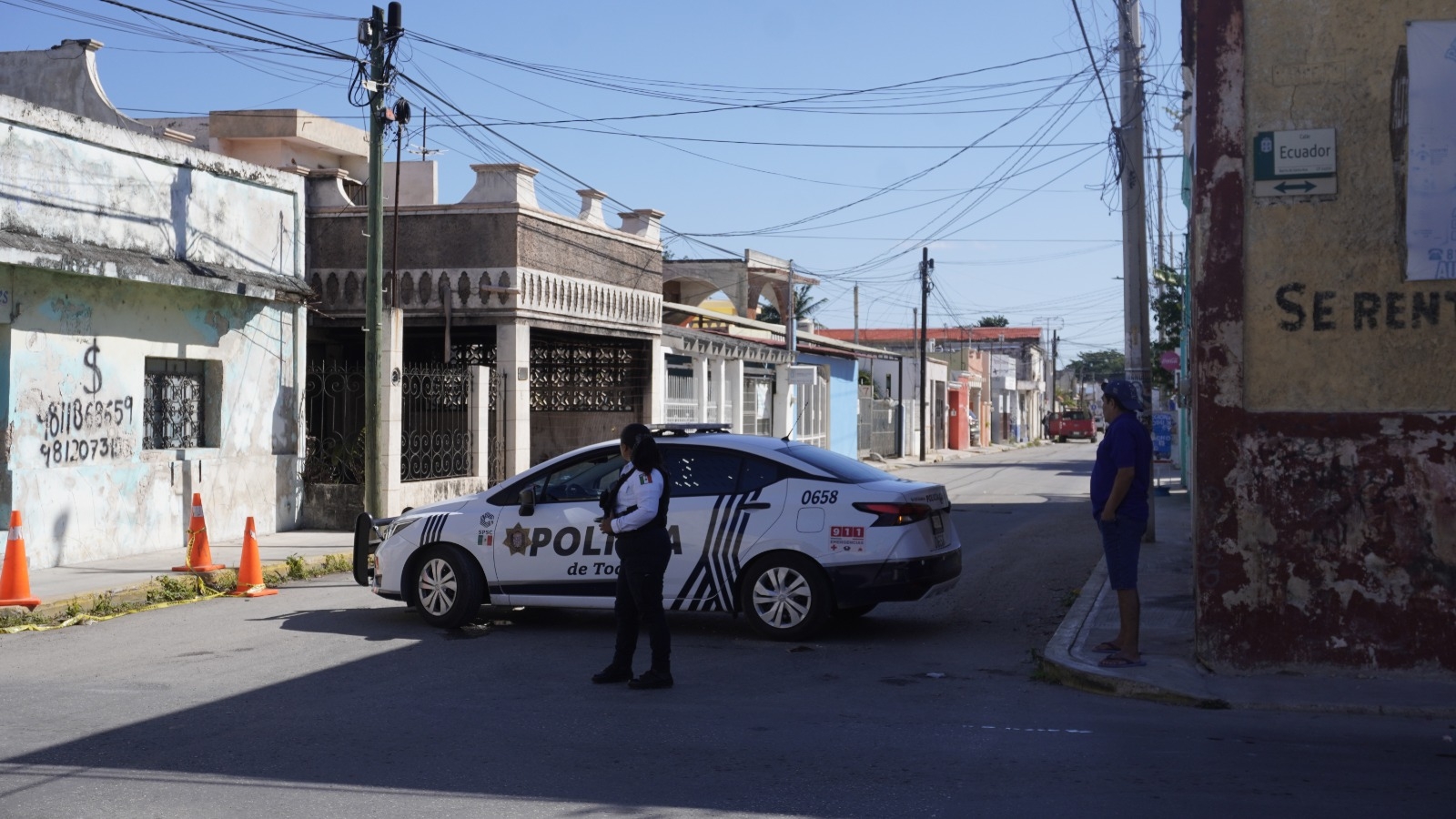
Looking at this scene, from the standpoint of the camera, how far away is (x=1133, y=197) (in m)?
17.9

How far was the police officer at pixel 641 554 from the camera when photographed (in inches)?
338

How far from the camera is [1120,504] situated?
9078mm

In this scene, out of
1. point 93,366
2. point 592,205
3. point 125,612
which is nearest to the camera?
point 125,612

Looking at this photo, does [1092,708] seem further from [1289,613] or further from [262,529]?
[262,529]

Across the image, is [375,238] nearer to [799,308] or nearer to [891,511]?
[891,511]

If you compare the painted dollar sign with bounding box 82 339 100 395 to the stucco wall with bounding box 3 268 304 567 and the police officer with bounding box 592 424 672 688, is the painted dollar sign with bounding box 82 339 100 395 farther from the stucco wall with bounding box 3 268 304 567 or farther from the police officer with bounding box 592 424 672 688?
the police officer with bounding box 592 424 672 688

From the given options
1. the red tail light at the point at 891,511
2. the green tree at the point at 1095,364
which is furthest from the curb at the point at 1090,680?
the green tree at the point at 1095,364

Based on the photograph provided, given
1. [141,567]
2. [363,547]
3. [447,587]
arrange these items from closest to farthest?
[447,587]
[363,547]
[141,567]

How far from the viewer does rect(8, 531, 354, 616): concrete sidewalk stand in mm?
12785

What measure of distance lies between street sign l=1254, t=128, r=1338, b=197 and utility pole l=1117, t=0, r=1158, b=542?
9127mm

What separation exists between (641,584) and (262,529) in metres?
11.5

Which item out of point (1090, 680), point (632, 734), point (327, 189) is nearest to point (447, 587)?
point (632, 734)

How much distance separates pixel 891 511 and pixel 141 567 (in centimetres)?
897

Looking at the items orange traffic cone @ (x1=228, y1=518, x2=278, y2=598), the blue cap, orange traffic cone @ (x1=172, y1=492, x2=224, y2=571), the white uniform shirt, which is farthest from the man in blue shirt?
orange traffic cone @ (x1=172, y1=492, x2=224, y2=571)
